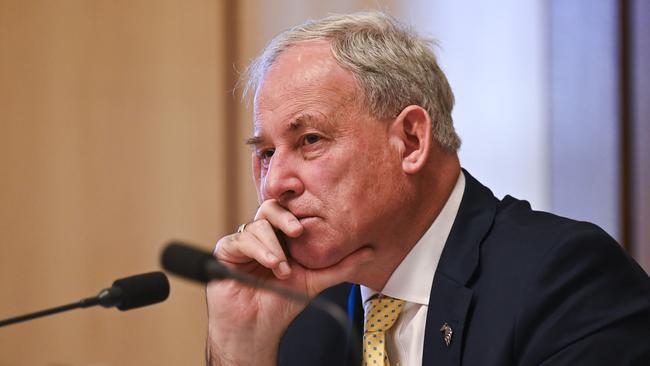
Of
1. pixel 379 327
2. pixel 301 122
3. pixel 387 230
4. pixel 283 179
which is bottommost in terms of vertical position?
pixel 379 327

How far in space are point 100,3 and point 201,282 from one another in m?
2.58

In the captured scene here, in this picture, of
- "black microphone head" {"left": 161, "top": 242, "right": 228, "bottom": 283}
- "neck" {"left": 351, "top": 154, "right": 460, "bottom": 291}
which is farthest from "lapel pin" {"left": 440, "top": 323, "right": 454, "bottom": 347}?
"black microphone head" {"left": 161, "top": 242, "right": 228, "bottom": 283}

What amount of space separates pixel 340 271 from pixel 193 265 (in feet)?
2.51

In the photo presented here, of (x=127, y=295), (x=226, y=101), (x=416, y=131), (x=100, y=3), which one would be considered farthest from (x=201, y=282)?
(x=100, y=3)

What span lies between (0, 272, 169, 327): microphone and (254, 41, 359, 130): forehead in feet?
1.76

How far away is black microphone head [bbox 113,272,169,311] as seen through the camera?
4.36ft

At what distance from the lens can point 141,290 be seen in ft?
4.41

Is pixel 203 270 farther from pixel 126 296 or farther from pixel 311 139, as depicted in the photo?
pixel 311 139

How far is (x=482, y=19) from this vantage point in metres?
3.05

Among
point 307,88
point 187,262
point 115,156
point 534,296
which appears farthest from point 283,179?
point 115,156

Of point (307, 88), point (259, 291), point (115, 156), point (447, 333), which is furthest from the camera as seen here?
point (115, 156)

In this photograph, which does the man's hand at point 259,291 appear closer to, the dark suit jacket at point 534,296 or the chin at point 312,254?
the chin at point 312,254

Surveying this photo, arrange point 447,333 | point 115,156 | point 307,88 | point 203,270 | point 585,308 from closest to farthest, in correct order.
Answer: point 203,270
point 585,308
point 447,333
point 307,88
point 115,156

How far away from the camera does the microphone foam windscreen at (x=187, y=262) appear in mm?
1057
